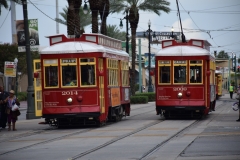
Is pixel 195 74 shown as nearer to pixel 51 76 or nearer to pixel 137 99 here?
pixel 51 76

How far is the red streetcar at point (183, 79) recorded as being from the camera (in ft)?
99.6

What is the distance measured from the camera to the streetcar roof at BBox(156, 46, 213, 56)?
99.8 ft

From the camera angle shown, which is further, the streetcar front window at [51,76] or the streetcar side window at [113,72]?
the streetcar side window at [113,72]

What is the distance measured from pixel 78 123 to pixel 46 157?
38.7ft

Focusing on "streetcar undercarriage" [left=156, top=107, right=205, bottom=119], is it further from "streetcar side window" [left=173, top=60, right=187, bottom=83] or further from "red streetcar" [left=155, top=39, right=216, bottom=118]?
"streetcar side window" [left=173, top=60, right=187, bottom=83]

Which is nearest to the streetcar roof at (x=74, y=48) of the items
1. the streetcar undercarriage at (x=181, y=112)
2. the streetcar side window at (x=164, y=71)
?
the streetcar side window at (x=164, y=71)

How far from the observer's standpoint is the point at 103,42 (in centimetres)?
2823

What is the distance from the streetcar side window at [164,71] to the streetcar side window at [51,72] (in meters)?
6.34

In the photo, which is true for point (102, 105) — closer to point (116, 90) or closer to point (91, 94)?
point (91, 94)

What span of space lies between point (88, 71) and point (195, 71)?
6348 mm

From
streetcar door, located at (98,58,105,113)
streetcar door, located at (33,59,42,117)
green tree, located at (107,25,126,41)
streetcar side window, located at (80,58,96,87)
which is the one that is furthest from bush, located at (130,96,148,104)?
streetcar side window, located at (80,58,96,87)

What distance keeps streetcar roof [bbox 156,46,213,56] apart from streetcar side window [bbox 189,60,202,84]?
0.39 metres

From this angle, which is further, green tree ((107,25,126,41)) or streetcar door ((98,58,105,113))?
green tree ((107,25,126,41))

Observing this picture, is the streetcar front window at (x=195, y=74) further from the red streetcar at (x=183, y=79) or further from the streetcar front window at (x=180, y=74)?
the streetcar front window at (x=180, y=74)
